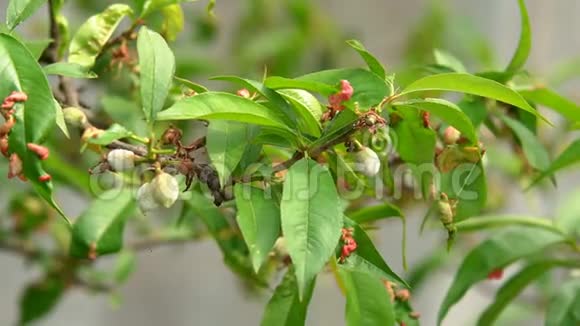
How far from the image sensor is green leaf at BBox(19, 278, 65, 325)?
112cm

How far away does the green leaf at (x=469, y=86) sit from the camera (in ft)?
1.65

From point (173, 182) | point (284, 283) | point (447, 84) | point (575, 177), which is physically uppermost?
point (447, 84)

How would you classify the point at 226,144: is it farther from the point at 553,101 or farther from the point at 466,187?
the point at 553,101

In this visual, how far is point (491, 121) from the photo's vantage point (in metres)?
0.75

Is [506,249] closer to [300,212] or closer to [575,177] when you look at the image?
[300,212]

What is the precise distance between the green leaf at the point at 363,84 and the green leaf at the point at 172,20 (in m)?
0.19

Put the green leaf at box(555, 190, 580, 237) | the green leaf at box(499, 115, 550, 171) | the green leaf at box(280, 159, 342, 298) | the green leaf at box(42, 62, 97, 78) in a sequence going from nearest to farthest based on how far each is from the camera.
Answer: the green leaf at box(280, 159, 342, 298) < the green leaf at box(42, 62, 97, 78) < the green leaf at box(499, 115, 550, 171) < the green leaf at box(555, 190, 580, 237)

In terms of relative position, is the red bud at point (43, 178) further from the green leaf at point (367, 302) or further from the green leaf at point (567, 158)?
the green leaf at point (567, 158)

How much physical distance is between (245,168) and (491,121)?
281 millimetres

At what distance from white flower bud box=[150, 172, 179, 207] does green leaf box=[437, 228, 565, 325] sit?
Result: 270mm

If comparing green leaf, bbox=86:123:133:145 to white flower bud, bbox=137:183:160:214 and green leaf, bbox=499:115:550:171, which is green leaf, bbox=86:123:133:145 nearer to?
white flower bud, bbox=137:183:160:214

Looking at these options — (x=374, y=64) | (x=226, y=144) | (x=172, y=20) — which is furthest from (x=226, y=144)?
(x=172, y=20)


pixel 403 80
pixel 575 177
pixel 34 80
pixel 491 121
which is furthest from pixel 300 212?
pixel 575 177

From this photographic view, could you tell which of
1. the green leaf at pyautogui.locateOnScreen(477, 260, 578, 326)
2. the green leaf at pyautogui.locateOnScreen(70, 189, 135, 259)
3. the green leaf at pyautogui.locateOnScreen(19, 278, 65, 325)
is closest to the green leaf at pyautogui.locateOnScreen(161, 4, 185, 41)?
the green leaf at pyautogui.locateOnScreen(70, 189, 135, 259)
